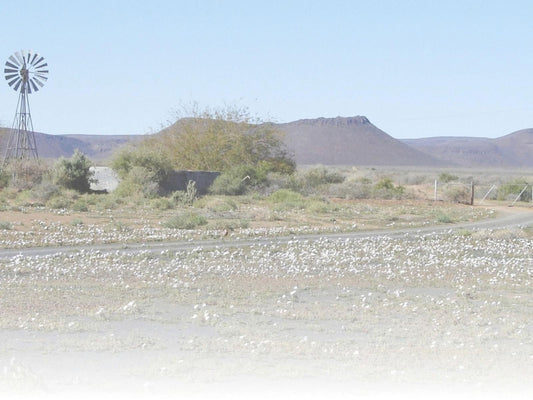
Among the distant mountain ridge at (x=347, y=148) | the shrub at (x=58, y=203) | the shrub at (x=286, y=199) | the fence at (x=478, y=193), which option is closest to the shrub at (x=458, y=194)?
the fence at (x=478, y=193)

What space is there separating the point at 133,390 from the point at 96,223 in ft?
81.2

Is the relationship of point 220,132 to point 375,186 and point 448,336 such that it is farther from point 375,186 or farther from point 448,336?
point 448,336

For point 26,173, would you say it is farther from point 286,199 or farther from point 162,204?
point 286,199

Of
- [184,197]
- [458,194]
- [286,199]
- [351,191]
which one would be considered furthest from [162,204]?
[458,194]

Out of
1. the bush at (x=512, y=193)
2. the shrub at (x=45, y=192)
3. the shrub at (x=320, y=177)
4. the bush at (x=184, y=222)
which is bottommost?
the bush at (x=184, y=222)

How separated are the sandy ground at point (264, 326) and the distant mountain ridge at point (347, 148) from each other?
130 m

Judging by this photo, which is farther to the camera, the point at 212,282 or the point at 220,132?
the point at 220,132

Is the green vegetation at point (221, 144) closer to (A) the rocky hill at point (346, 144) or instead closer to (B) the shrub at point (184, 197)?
(B) the shrub at point (184, 197)

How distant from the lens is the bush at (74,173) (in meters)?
49.4

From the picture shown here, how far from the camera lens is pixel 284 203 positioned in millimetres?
43688

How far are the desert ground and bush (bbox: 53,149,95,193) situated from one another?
24424mm

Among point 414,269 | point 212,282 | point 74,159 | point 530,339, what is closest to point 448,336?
point 530,339

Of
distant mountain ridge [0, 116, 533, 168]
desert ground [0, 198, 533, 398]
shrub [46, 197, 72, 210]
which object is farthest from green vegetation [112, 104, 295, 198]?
distant mountain ridge [0, 116, 533, 168]

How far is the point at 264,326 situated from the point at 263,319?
66 cm
